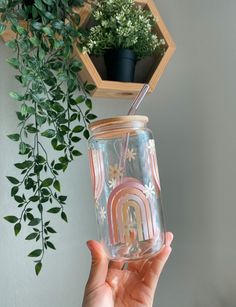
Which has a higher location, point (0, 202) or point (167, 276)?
point (0, 202)

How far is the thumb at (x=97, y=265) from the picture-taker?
2.46 feet

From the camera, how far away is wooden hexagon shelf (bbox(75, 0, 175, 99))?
1029 millimetres

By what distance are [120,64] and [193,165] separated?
1.37 feet

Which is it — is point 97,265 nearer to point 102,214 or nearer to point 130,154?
point 102,214

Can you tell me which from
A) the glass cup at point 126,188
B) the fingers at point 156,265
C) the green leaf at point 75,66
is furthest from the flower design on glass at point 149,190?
the green leaf at point 75,66

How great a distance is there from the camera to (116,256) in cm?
74

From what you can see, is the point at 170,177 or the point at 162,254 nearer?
the point at 162,254

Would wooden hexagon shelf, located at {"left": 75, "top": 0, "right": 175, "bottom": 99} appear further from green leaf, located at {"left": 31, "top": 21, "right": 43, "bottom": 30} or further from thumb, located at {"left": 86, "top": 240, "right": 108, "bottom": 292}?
thumb, located at {"left": 86, "top": 240, "right": 108, "bottom": 292}

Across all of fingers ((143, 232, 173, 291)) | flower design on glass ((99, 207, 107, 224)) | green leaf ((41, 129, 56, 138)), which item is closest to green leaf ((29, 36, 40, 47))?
green leaf ((41, 129, 56, 138))

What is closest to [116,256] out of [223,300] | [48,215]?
[48,215]

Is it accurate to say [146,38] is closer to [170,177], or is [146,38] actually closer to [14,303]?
[170,177]

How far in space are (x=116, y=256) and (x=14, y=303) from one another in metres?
0.48

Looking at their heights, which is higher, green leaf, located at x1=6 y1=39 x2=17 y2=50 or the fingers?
green leaf, located at x1=6 y1=39 x2=17 y2=50

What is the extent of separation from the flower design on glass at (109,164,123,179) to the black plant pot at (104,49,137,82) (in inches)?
15.7
